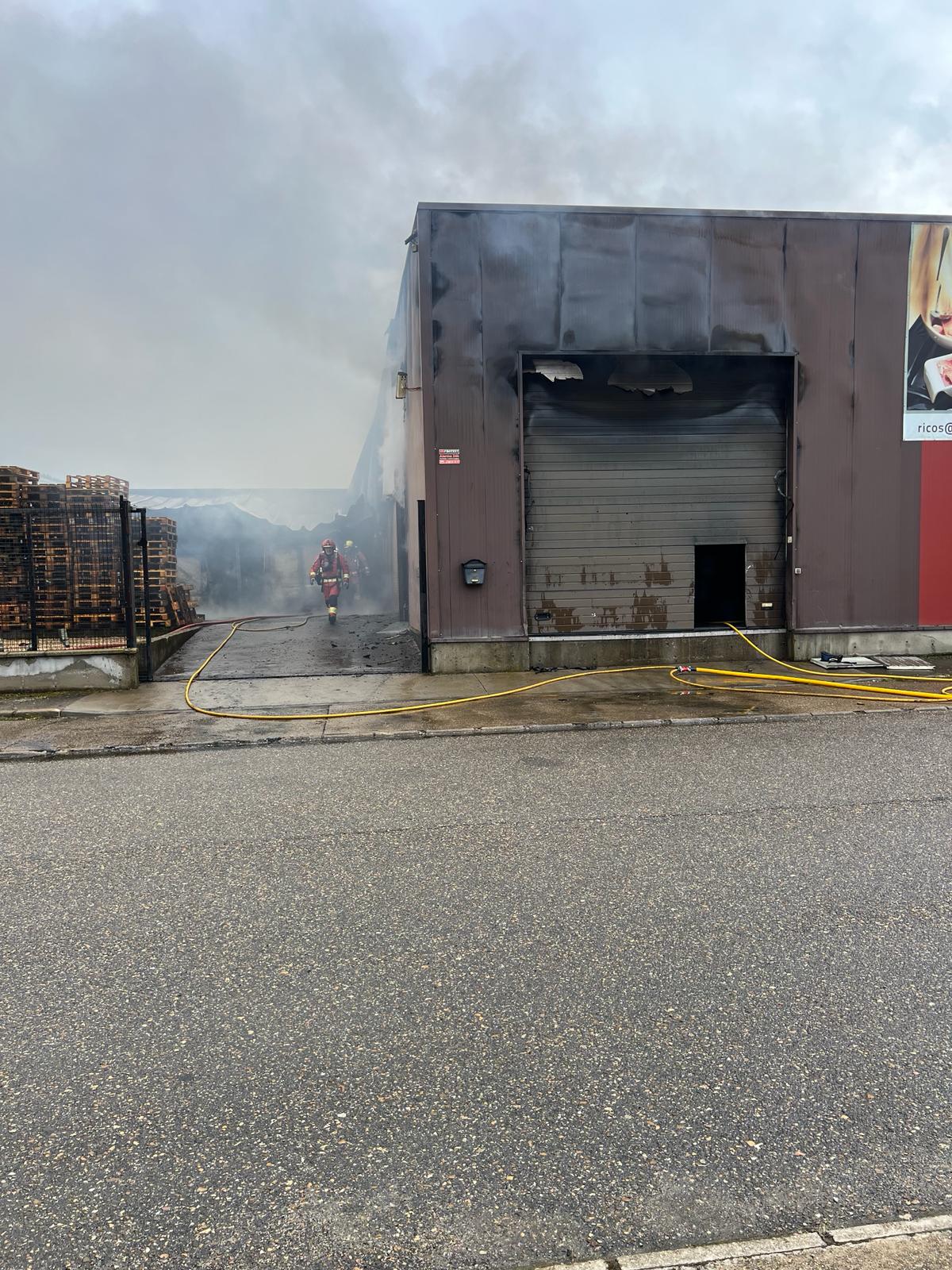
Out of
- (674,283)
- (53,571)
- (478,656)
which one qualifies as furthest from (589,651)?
(53,571)

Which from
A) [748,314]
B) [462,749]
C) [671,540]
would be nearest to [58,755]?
[462,749]

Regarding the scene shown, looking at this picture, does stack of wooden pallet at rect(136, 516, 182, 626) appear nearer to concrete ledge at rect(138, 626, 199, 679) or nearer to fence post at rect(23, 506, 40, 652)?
concrete ledge at rect(138, 626, 199, 679)

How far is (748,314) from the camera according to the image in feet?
39.0

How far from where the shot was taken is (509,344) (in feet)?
38.0

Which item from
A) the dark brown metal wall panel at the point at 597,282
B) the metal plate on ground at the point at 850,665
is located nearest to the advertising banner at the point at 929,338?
the metal plate on ground at the point at 850,665

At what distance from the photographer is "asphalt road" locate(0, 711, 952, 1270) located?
2078 mm

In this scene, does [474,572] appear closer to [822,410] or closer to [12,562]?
[822,410]

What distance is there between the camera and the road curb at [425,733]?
748 cm

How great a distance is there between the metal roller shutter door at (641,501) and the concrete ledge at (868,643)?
1.92 feet

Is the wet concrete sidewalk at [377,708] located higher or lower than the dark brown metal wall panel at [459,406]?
lower

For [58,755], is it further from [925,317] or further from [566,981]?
[925,317]

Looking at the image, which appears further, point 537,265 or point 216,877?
point 537,265

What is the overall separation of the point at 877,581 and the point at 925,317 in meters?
3.92

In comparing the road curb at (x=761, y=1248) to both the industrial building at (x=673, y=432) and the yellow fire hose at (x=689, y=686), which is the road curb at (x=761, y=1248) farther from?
the industrial building at (x=673, y=432)
